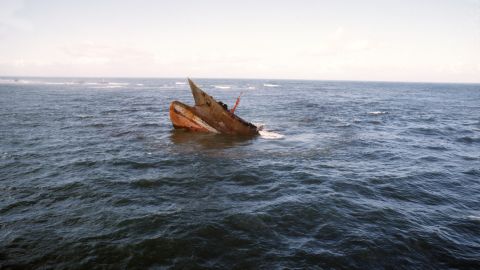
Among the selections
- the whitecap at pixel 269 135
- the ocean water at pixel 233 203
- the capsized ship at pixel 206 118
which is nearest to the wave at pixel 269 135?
the whitecap at pixel 269 135

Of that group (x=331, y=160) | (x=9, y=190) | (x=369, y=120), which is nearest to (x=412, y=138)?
(x=369, y=120)

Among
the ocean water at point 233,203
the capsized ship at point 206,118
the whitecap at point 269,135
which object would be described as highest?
the capsized ship at point 206,118

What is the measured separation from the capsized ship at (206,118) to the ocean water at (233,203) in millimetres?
1210

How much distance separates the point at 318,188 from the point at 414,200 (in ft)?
13.1

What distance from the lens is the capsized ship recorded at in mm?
23123

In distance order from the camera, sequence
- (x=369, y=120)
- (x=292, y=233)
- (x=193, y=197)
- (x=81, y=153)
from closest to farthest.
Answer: (x=292, y=233), (x=193, y=197), (x=81, y=153), (x=369, y=120)

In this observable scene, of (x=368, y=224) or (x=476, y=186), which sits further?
(x=476, y=186)

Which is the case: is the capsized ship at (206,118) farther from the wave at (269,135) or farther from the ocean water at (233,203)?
the ocean water at (233,203)

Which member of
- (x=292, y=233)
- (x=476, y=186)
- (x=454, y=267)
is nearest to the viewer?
(x=454, y=267)

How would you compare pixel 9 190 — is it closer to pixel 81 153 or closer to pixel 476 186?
pixel 81 153

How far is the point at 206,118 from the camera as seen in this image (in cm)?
2344

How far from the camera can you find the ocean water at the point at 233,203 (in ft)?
28.3

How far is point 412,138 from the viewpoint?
25125 mm

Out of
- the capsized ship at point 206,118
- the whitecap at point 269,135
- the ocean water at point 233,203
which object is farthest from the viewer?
the whitecap at point 269,135
